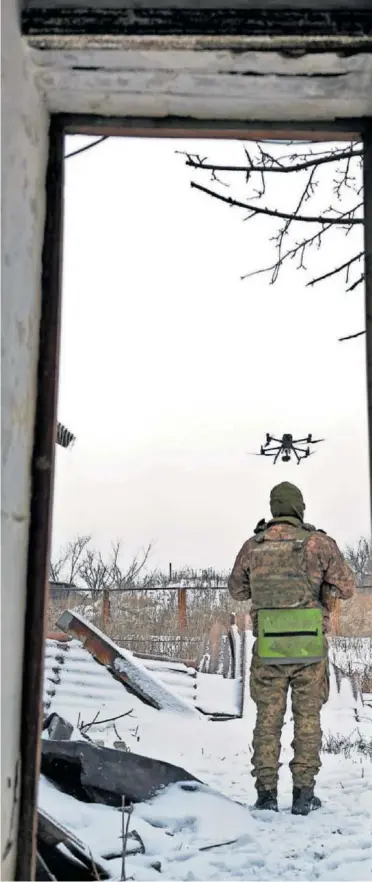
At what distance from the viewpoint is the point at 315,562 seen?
197 inches

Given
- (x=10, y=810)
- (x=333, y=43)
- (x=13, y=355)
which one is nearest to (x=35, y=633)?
(x=10, y=810)

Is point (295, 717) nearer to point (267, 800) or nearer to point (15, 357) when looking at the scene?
point (267, 800)

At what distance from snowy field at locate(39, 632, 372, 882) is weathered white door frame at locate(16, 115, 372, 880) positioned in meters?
1.75

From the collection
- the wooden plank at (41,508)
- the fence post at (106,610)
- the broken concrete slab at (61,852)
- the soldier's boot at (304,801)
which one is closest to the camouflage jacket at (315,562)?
the soldier's boot at (304,801)

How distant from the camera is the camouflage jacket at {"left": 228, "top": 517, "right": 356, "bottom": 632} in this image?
4.98 metres

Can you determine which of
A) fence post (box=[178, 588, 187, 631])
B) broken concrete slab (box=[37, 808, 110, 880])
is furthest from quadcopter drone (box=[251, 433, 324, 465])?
broken concrete slab (box=[37, 808, 110, 880])

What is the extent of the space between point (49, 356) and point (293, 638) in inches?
142

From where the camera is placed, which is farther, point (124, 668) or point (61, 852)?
point (124, 668)

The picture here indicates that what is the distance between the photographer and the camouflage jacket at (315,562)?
498 centimetres

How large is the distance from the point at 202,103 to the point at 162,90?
0.10 metres

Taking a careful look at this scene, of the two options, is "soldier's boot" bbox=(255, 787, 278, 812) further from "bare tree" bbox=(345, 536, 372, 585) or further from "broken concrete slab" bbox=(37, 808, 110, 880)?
"bare tree" bbox=(345, 536, 372, 585)

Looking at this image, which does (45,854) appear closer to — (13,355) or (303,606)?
(13,355)

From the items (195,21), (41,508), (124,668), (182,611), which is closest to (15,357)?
(41,508)

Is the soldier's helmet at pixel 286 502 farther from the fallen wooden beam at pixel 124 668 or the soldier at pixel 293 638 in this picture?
the fallen wooden beam at pixel 124 668
